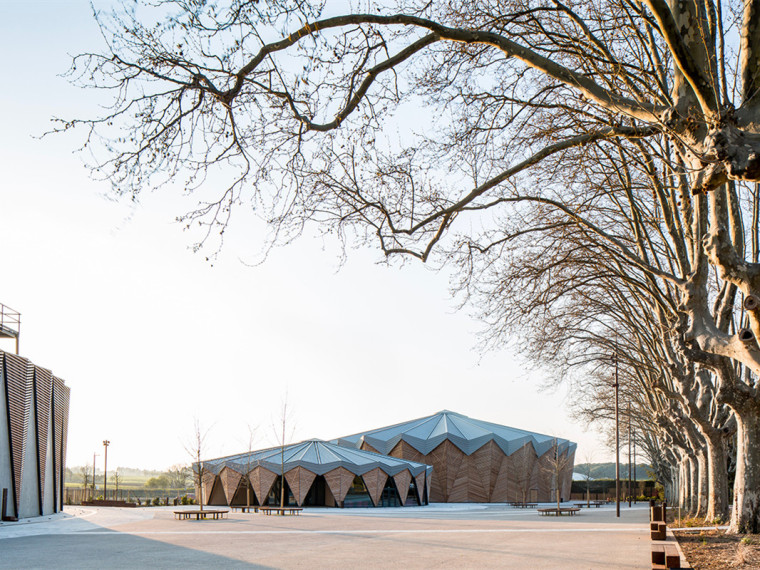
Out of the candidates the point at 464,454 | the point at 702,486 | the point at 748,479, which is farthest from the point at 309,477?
the point at 748,479

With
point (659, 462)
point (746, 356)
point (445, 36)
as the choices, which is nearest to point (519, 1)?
point (445, 36)

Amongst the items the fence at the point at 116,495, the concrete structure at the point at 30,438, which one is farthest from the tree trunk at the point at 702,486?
the fence at the point at 116,495

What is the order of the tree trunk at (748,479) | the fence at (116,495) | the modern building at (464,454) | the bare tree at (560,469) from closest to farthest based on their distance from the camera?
the tree trunk at (748,479) → the fence at (116,495) → the modern building at (464,454) → the bare tree at (560,469)

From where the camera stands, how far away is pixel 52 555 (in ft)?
44.6

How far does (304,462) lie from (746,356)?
3737 centimetres

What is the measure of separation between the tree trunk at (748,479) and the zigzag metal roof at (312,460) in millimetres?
32158

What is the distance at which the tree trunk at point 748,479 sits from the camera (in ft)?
45.5

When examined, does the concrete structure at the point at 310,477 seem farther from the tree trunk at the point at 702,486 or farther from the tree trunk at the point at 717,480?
the tree trunk at the point at 717,480

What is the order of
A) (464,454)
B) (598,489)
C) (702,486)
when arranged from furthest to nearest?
(598,489)
(464,454)
(702,486)

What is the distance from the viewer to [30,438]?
28359 mm

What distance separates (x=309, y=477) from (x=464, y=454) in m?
20.3

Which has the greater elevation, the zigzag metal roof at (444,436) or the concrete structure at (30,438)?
the concrete structure at (30,438)

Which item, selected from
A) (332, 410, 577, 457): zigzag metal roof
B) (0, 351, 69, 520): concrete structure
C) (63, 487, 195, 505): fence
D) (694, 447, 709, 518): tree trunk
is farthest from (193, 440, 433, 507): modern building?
(694, 447, 709, 518): tree trunk

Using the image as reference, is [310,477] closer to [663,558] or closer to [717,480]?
[717,480]
